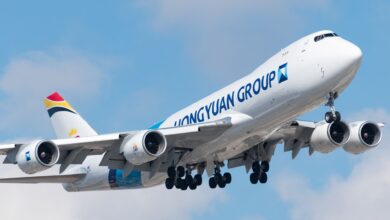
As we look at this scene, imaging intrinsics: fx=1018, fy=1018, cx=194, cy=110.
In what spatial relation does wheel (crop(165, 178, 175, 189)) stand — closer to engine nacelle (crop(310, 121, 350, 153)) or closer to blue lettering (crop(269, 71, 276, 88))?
engine nacelle (crop(310, 121, 350, 153))

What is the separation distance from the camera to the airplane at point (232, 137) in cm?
4469

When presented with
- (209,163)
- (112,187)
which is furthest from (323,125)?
(112,187)

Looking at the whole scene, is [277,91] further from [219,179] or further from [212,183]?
[212,183]

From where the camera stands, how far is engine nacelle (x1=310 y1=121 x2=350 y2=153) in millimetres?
49469

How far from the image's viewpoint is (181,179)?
171 feet

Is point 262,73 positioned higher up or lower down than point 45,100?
lower down

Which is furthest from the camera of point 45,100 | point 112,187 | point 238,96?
point 45,100

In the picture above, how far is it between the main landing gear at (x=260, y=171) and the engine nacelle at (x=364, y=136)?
4.50 meters

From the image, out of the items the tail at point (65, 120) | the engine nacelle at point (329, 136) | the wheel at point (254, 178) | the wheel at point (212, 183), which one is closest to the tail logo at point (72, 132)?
the tail at point (65, 120)

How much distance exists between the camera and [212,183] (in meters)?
53.4

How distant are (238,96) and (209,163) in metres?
6.07

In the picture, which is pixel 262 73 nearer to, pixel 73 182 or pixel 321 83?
pixel 321 83

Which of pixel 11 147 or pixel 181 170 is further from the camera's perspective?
Result: pixel 181 170

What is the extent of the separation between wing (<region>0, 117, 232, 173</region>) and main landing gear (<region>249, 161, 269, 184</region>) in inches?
185
